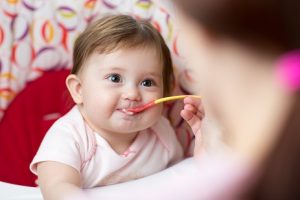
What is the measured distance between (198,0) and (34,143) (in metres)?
0.94

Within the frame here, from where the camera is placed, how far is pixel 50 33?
1.31m

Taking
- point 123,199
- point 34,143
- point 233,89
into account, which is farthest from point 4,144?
point 233,89

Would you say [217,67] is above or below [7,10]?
above

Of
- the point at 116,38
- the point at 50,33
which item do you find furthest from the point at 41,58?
the point at 116,38

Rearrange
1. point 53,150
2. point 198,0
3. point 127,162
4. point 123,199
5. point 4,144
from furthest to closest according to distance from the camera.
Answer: point 4,144
point 127,162
point 53,150
point 123,199
point 198,0

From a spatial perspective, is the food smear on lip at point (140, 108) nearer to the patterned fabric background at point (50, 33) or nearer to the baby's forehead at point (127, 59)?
the baby's forehead at point (127, 59)

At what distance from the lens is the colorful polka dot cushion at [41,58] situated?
4.17 ft

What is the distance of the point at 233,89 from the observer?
1.45ft

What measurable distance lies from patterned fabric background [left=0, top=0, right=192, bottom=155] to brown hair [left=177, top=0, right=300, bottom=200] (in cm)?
85

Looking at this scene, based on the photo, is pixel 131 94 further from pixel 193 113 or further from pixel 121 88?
pixel 193 113

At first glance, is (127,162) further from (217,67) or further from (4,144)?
(217,67)

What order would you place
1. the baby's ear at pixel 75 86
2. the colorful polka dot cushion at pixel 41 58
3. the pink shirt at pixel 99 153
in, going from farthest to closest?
the colorful polka dot cushion at pixel 41 58, the baby's ear at pixel 75 86, the pink shirt at pixel 99 153

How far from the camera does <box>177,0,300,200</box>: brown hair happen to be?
39 centimetres

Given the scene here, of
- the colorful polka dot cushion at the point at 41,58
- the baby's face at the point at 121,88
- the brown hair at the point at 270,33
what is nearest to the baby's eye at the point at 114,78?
the baby's face at the point at 121,88
